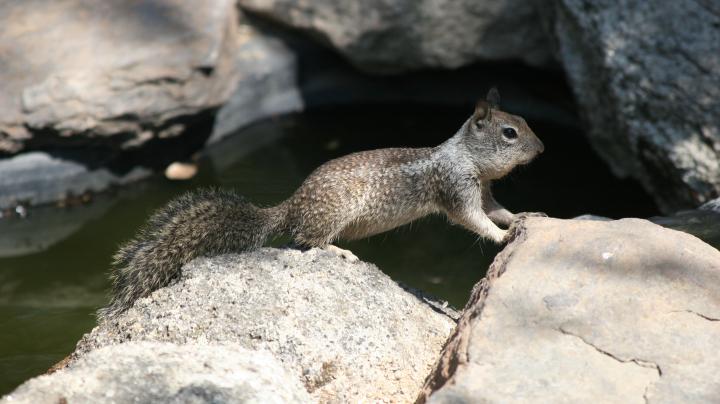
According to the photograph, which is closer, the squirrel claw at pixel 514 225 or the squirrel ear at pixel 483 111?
→ the squirrel claw at pixel 514 225

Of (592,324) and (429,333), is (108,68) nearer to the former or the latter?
(429,333)

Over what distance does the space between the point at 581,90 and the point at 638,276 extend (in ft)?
13.1

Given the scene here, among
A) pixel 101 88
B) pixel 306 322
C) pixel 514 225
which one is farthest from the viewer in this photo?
pixel 101 88

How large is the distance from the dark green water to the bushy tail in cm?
104

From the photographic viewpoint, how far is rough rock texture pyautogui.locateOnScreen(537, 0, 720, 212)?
6.52 meters

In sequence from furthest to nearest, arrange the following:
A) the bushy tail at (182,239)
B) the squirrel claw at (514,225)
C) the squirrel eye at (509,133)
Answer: the squirrel eye at (509,133) → the squirrel claw at (514,225) → the bushy tail at (182,239)

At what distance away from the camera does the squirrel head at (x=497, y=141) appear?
527 centimetres

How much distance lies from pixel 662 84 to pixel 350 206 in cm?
288

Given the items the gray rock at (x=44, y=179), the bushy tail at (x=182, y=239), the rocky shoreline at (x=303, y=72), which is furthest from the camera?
the gray rock at (x=44, y=179)

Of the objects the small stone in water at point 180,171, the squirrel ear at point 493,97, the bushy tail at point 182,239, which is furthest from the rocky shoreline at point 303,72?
the bushy tail at point 182,239

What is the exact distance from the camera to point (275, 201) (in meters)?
7.29

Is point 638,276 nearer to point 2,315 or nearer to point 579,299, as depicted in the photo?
point 579,299

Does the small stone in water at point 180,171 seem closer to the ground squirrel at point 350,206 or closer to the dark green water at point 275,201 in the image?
the dark green water at point 275,201

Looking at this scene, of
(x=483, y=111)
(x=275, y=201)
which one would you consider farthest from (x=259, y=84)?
(x=483, y=111)
